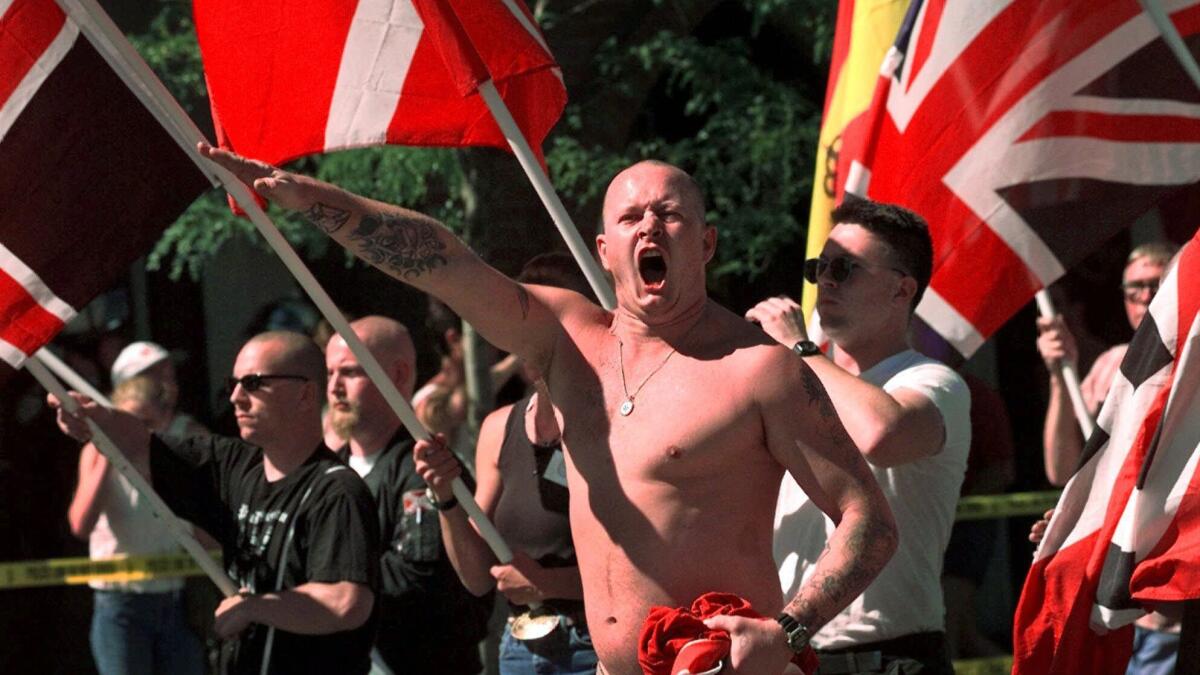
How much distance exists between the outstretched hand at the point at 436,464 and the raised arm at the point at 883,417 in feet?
3.96

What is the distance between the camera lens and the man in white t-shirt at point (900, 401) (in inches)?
199

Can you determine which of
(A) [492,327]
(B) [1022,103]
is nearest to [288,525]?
(A) [492,327]

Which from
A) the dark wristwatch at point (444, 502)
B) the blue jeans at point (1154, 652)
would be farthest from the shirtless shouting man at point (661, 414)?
the blue jeans at point (1154, 652)

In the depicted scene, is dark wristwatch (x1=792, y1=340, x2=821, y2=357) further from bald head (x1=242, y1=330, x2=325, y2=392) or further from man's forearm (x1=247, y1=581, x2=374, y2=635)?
bald head (x1=242, y1=330, x2=325, y2=392)

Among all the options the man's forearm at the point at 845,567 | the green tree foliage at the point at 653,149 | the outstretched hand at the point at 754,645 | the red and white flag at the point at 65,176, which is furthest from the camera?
the green tree foliage at the point at 653,149

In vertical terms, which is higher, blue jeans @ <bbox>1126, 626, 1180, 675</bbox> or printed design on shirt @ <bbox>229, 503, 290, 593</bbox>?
printed design on shirt @ <bbox>229, 503, 290, 593</bbox>

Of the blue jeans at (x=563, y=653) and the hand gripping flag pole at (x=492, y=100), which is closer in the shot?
the hand gripping flag pole at (x=492, y=100)

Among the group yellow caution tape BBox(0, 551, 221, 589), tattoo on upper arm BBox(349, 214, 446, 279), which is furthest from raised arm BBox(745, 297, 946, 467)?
yellow caution tape BBox(0, 551, 221, 589)

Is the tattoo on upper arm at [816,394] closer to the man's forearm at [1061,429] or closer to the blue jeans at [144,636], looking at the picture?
the man's forearm at [1061,429]

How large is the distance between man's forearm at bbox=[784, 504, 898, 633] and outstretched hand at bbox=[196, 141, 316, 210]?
1367 millimetres

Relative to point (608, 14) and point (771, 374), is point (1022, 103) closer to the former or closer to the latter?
point (771, 374)

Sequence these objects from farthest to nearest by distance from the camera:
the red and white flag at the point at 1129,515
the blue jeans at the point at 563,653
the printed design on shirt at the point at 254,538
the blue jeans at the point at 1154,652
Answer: the blue jeans at the point at 1154,652
the printed design on shirt at the point at 254,538
the blue jeans at the point at 563,653
the red and white flag at the point at 1129,515

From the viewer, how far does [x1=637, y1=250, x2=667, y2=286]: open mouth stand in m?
4.39

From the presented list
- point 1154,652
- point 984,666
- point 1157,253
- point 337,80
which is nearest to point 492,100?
point 337,80
